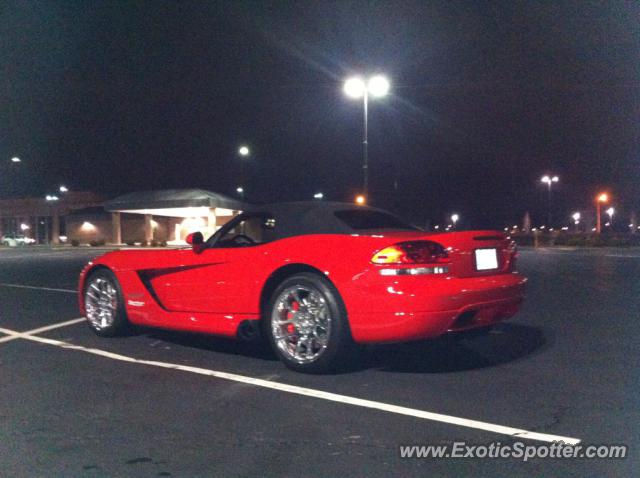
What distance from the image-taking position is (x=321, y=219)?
5.70m

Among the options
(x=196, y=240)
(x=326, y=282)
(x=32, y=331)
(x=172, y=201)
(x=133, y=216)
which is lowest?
(x=32, y=331)

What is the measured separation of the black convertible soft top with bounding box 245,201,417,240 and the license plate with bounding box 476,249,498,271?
2.95ft

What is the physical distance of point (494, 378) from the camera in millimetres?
5066

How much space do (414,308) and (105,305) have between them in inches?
156

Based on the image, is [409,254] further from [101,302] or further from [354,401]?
[101,302]

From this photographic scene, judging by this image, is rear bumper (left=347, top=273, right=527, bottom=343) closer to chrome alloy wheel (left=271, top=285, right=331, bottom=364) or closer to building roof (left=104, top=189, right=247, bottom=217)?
chrome alloy wheel (left=271, top=285, right=331, bottom=364)

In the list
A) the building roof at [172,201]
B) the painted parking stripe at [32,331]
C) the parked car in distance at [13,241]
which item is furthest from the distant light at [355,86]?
the parked car in distance at [13,241]

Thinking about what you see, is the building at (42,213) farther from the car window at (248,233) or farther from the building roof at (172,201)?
the car window at (248,233)

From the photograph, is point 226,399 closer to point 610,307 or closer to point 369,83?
point 610,307

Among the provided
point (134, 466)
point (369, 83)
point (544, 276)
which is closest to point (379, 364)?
point (134, 466)

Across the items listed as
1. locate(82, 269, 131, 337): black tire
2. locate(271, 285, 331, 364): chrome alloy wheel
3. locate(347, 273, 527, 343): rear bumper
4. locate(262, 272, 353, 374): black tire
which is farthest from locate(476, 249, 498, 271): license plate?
locate(82, 269, 131, 337): black tire

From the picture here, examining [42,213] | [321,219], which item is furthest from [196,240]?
[42,213]

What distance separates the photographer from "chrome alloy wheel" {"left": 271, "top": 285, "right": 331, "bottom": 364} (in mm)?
5297

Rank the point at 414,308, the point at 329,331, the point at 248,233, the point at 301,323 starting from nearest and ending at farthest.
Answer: the point at 414,308 < the point at 329,331 < the point at 301,323 < the point at 248,233
